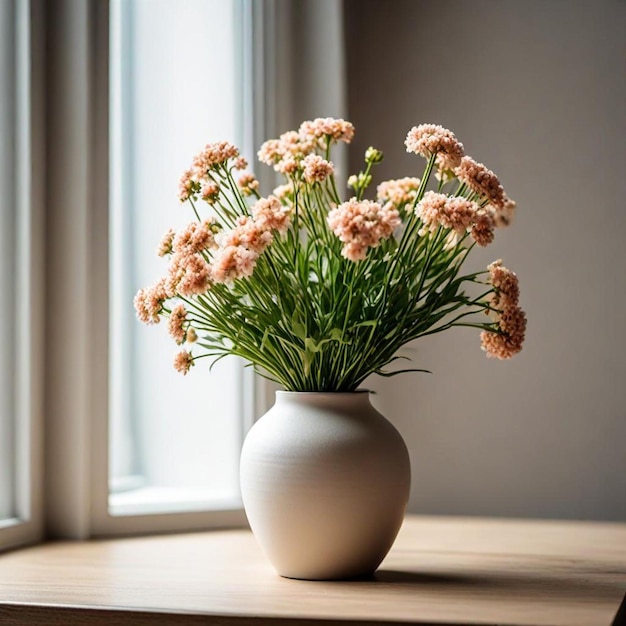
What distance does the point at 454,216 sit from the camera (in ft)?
3.64

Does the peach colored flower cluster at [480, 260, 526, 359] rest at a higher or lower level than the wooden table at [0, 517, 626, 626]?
higher

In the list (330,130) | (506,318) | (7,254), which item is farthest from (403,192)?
(7,254)

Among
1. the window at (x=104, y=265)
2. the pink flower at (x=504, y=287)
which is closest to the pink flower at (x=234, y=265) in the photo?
the pink flower at (x=504, y=287)

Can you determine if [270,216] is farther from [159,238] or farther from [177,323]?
[159,238]

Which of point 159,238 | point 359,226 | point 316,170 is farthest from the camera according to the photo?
point 159,238

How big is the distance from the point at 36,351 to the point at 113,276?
0.63ft

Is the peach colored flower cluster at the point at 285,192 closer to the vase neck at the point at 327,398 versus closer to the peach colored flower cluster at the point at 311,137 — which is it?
the peach colored flower cluster at the point at 311,137

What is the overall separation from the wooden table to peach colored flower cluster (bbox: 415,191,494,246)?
433 millimetres

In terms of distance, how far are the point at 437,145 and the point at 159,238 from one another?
657 mm

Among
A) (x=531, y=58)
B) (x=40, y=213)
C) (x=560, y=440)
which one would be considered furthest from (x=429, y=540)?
(x=531, y=58)

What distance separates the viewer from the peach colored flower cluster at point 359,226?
107 cm

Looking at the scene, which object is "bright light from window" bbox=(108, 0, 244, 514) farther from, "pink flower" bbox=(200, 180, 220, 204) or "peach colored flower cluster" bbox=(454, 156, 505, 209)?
"peach colored flower cluster" bbox=(454, 156, 505, 209)

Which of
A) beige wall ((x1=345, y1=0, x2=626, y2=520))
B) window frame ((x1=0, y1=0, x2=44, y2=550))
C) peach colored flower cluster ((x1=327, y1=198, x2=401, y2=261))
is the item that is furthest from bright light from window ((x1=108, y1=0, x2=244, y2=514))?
peach colored flower cluster ((x1=327, y1=198, x2=401, y2=261))

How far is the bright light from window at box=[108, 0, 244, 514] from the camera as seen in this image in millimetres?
1601
